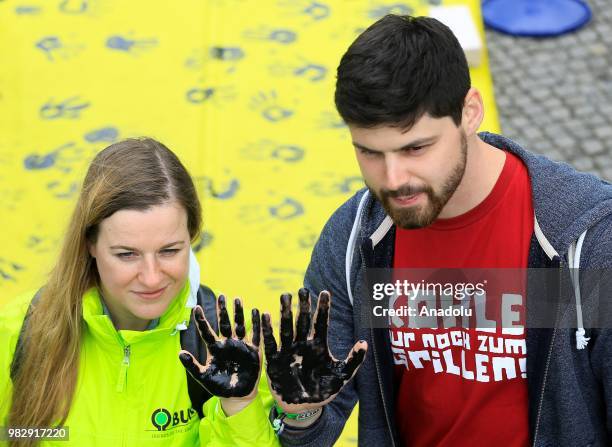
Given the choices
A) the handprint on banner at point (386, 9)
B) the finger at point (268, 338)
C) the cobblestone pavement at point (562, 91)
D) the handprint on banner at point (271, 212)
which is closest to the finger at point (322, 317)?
the finger at point (268, 338)

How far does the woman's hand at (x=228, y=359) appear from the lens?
2.40 metres

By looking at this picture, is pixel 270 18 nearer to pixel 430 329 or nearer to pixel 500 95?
pixel 500 95

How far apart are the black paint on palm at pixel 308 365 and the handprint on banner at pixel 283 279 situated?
1812 mm

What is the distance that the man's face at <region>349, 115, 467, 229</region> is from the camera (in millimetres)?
2320

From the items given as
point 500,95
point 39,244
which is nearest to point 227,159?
point 39,244

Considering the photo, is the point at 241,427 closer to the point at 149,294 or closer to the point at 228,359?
the point at 228,359

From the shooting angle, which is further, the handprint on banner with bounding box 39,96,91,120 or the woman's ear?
the handprint on banner with bounding box 39,96,91,120

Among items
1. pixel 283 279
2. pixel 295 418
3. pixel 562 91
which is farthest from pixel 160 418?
pixel 562 91

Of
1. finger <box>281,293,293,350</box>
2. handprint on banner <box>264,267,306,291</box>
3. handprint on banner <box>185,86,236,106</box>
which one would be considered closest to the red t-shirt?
finger <box>281,293,293,350</box>

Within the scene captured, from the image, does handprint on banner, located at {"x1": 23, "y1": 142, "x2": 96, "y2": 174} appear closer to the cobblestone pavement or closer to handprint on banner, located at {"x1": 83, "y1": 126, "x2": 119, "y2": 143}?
handprint on banner, located at {"x1": 83, "y1": 126, "x2": 119, "y2": 143}

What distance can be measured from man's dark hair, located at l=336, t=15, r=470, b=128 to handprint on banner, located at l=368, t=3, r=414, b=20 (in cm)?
306

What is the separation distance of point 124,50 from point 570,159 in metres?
3.00

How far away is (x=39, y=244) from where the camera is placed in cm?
443

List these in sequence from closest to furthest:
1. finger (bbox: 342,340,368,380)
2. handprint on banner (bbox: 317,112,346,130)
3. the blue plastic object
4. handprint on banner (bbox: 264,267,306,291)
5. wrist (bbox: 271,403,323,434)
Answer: finger (bbox: 342,340,368,380) < wrist (bbox: 271,403,323,434) < handprint on banner (bbox: 264,267,306,291) < handprint on banner (bbox: 317,112,346,130) < the blue plastic object
